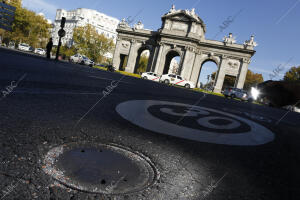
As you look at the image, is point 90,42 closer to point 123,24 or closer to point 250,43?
point 123,24

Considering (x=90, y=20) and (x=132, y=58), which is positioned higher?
(x=90, y=20)

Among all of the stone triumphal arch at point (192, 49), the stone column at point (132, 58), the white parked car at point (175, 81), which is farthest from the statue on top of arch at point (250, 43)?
the stone column at point (132, 58)

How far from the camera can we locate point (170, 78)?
29250 millimetres

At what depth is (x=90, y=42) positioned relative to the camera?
60031mm

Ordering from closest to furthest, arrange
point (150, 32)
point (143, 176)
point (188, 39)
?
point (143, 176) → point (188, 39) → point (150, 32)

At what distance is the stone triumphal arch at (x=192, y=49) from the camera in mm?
38972

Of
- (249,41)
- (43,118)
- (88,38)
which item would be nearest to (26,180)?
(43,118)

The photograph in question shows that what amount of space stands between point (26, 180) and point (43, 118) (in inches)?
45.6

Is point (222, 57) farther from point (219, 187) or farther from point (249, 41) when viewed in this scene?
point (219, 187)

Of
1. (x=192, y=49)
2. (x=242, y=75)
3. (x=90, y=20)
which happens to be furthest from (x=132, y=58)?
(x=90, y=20)

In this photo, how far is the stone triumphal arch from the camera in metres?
39.0

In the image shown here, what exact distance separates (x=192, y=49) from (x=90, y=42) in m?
→ 33.4

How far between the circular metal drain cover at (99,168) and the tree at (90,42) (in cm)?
6242

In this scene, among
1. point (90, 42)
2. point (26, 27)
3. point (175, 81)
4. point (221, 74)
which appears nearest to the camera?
point (175, 81)
